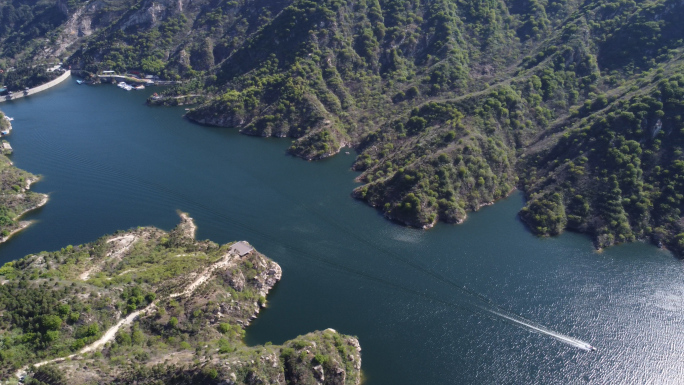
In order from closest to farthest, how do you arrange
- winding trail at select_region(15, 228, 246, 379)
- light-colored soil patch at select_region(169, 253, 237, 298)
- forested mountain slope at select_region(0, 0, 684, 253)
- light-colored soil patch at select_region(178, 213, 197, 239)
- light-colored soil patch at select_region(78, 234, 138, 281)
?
winding trail at select_region(15, 228, 246, 379), light-colored soil patch at select_region(169, 253, 237, 298), light-colored soil patch at select_region(78, 234, 138, 281), light-colored soil patch at select_region(178, 213, 197, 239), forested mountain slope at select_region(0, 0, 684, 253)

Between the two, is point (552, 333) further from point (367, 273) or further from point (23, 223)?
point (23, 223)

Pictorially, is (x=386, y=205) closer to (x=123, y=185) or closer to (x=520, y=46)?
(x=123, y=185)

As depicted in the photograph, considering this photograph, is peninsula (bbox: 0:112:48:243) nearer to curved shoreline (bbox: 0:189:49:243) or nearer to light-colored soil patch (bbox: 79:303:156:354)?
curved shoreline (bbox: 0:189:49:243)

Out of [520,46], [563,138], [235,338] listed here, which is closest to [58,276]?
[235,338]

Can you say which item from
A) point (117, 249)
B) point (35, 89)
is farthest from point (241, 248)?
point (35, 89)


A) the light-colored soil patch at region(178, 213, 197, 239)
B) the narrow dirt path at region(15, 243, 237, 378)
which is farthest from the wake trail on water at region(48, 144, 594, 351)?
the narrow dirt path at region(15, 243, 237, 378)

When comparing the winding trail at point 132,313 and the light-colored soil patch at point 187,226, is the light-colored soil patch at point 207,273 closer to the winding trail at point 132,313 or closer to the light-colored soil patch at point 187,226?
the winding trail at point 132,313

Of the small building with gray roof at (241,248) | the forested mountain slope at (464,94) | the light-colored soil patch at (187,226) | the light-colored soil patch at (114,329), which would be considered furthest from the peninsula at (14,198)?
the forested mountain slope at (464,94)
